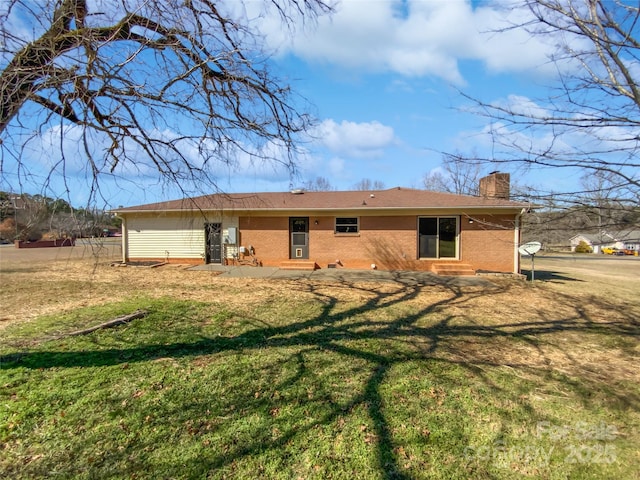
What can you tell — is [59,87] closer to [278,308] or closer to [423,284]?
[278,308]

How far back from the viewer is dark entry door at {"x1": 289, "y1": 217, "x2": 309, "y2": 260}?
14836mm

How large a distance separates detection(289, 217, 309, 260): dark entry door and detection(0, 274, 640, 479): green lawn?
861cm

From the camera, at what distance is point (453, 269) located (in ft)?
42.5

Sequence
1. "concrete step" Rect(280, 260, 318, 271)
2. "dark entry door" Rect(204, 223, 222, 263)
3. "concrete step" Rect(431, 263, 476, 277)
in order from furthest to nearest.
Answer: "dark entry door" Rect(204, 223, 222, 263), "concrete step" Rect(280, 260, 318, 271), "concrete step" Rect(431, 263, 476, 277)

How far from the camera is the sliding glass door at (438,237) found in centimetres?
1383

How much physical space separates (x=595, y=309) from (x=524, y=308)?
6.22ft

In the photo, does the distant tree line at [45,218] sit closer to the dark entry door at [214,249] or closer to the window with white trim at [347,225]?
the window with white trim at [347,225]

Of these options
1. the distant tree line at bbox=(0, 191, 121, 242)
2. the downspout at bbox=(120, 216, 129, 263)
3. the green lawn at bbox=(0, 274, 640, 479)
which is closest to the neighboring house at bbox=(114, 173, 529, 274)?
the downspout at bbox=(120, 216, 129, 263)

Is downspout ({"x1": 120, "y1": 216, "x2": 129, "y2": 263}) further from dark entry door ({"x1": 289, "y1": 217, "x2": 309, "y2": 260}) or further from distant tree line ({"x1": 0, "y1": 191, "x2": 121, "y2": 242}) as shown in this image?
distant tree line ({"x1": 0, "y1": 191, "x2": 121, "y2": 242})

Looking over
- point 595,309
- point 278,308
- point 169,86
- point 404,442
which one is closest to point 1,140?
point 169,86

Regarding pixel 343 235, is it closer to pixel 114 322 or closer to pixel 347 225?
pixel 347 225

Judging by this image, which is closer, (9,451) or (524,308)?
(9,451)

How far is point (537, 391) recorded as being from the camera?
12.4 feet

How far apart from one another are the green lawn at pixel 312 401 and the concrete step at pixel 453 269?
A: 21.3 feet
